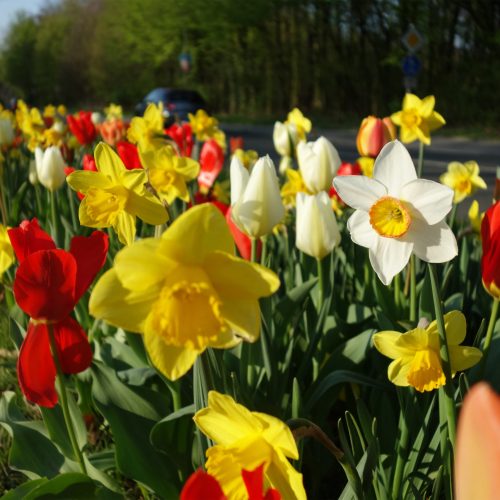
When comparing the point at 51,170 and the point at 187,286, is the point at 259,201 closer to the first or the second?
the point at 187,286

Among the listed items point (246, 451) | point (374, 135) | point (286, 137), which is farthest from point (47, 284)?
point (286, 137)

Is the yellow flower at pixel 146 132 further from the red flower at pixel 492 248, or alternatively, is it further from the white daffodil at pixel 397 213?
the red flower at pixel 492 248

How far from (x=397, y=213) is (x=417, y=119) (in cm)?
130

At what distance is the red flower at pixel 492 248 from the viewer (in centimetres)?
91

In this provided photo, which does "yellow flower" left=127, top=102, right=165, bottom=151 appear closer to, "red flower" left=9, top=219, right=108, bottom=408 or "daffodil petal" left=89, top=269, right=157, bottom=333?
"red flower" left=9, top=219, right=108, bottom=408

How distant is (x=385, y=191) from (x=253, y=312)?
391mm

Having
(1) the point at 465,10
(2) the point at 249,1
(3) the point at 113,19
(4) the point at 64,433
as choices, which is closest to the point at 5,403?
(4) the point at 64,433

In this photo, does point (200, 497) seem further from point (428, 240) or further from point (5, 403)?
point (5, 403)

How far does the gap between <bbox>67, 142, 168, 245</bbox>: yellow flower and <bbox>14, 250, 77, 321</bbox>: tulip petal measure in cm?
16

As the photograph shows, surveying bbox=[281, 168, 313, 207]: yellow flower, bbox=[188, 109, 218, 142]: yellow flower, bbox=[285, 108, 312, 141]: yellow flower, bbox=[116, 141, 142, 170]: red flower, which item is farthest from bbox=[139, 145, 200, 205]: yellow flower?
bbox=[188, 109, 218, 142]: yellow flower

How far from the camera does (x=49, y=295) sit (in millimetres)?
888

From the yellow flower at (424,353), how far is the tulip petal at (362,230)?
14cm

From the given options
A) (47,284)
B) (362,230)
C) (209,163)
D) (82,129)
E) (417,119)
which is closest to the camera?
(47,284)

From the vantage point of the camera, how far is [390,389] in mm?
1354
